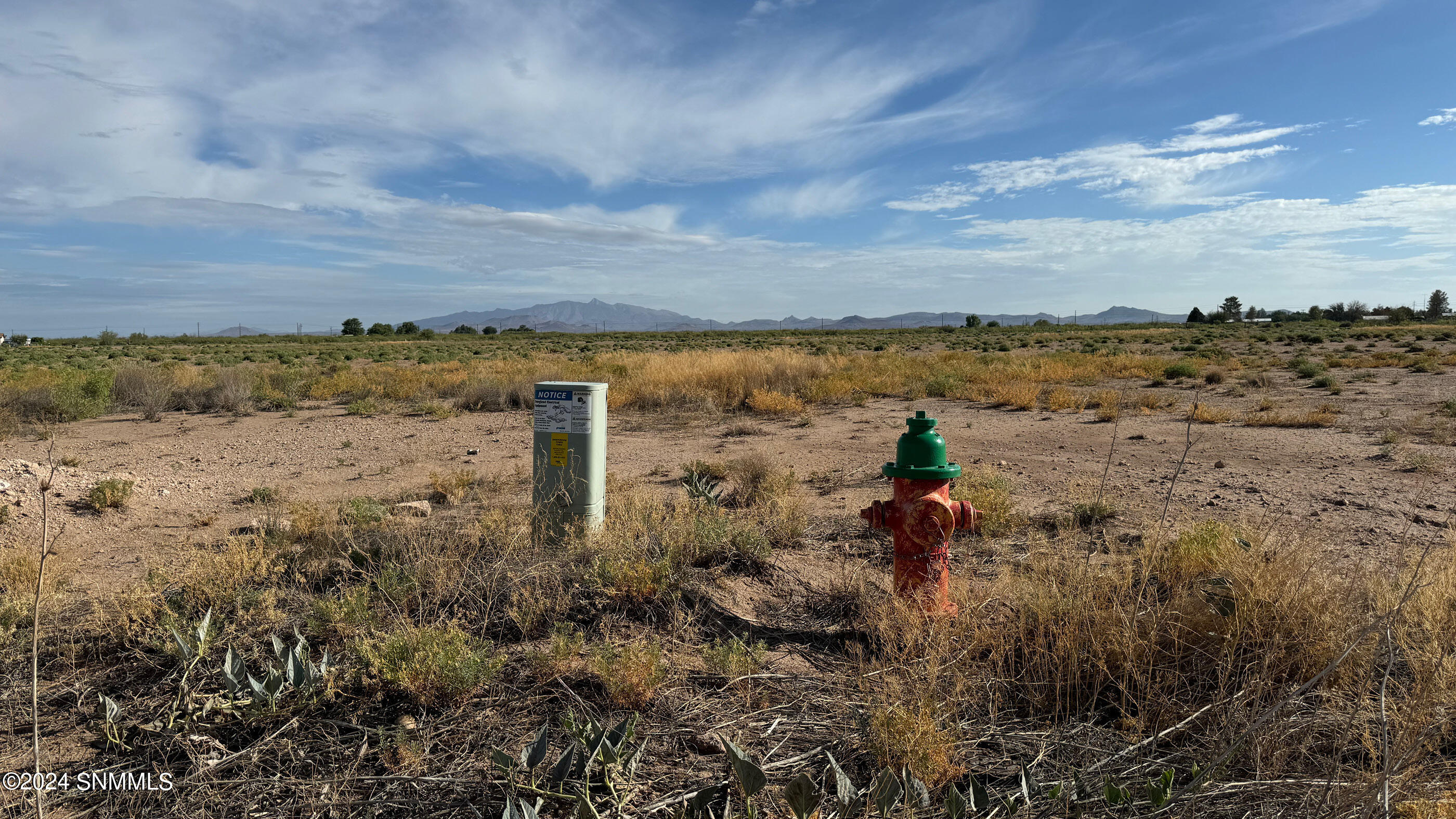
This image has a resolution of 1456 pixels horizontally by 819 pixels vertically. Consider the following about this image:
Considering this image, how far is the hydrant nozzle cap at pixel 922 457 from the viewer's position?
3324 mm

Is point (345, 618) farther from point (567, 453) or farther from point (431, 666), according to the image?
point (567, 453)

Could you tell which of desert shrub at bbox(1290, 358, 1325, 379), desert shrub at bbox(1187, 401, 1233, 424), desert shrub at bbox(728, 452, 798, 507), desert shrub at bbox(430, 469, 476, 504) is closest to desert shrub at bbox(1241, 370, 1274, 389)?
desert shrub at bbox(1290, 358, 1325, 379)

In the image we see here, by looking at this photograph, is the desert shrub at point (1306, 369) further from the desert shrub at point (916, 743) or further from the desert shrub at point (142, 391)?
the desert shrub at point (142, 391)

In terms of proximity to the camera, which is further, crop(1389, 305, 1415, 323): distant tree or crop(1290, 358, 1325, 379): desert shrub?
crop(1389, 305, 1415, 323): distant tree

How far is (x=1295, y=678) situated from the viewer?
2.85 meters

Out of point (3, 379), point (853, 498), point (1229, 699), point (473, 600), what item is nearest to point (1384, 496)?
point (853, 498)

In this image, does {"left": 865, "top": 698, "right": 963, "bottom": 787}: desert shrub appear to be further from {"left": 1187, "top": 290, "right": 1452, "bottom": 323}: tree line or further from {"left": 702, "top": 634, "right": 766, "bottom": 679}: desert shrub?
{"left": 1187, "top": 290, "right": 1452, "bottom": 323}: tree line

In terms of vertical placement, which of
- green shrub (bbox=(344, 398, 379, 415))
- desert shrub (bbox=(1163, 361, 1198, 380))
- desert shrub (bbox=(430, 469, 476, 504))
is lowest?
desert shrub (bbox=(430, 469, 476, 504))

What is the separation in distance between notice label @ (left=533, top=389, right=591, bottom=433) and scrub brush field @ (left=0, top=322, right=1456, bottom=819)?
2.02 ft

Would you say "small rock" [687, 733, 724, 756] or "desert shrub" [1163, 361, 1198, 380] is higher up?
"desert shrub" [1163, 361, 1198, 380]

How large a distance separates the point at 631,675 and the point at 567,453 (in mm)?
2095

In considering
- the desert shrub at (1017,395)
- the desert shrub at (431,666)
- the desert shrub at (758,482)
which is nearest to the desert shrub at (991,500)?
the desert shrub at (758,482)

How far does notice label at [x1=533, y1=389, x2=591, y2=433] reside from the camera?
4652 mm

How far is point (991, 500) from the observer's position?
5.33 m
